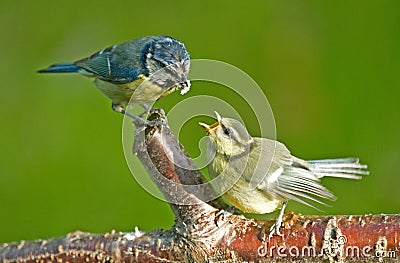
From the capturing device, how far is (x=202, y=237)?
1.16 metres

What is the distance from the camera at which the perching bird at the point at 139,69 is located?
1.40 metres

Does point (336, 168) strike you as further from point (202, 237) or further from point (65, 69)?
point (65, 69)

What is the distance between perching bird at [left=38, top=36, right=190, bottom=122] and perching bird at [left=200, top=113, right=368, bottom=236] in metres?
0.13

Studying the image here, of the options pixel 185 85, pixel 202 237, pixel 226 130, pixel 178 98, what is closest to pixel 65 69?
pixel 178 98

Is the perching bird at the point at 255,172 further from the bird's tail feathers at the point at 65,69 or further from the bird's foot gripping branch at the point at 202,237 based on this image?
the bird's tail feathers at the point at 65,69

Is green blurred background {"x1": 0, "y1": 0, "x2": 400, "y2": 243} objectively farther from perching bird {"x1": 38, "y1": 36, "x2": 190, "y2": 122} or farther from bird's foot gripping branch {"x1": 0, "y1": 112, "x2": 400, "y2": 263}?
bird's foot gripping branch {"x1": 0, "y1": 112, "x2": 400, "y2": 263}

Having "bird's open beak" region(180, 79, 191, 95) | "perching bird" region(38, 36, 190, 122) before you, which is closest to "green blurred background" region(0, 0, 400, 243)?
"perching bird" region(38, 36, 190, 122)

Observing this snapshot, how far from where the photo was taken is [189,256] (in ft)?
3.83

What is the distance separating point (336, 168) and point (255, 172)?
20cm

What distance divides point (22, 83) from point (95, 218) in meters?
0.74

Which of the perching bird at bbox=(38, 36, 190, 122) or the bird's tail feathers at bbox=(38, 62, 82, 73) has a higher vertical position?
the bird's tail feathers at bbox=(38, 62, 82, 73)

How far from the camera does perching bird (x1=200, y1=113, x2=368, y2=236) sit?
47.3 inches

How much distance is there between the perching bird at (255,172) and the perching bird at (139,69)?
0.44 feet

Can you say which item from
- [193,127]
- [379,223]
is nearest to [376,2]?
[193,127]
